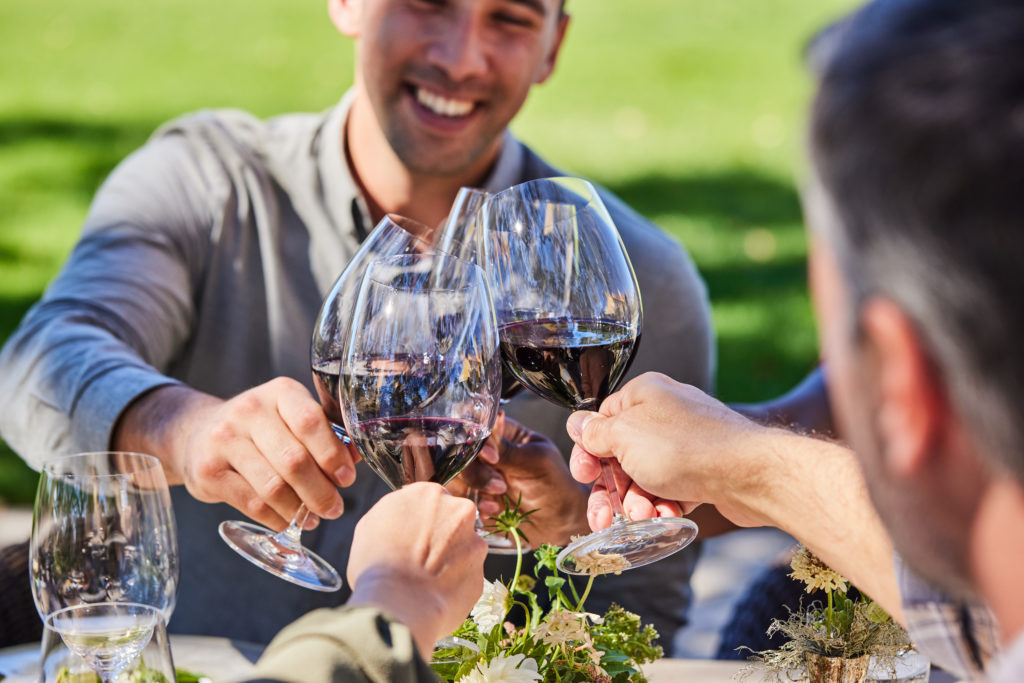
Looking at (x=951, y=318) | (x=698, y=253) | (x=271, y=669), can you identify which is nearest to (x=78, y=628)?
(x=271, y=669)

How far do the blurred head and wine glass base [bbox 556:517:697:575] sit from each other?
19.7 inches

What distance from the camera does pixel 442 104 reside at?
266cm

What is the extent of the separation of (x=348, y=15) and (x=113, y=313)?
98 centimetres

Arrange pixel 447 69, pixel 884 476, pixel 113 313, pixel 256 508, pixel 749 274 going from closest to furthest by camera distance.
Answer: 1. pixel 884 476
2. pixel 256 508
3. pixel 113 313
4. pixel 447 69
5. pixel 749 274

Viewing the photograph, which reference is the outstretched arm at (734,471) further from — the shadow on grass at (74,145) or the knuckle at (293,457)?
the shadow on grass at (74,145)

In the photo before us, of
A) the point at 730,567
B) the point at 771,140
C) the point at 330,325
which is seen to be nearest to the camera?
the point at 330,325

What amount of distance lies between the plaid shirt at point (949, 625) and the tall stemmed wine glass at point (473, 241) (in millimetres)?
570

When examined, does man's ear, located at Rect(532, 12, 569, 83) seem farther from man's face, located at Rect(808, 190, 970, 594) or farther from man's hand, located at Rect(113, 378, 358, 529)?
man's face, located at Rect(808, 190, 970, 594)

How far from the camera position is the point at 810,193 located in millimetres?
→ 923

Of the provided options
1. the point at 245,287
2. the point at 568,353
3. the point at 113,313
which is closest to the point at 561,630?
the point at 568,353

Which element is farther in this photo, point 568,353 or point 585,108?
point 585,108

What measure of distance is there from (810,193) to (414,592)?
56 cm

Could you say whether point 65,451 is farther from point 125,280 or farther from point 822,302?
point 822,302

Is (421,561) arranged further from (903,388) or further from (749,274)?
(749,274)
